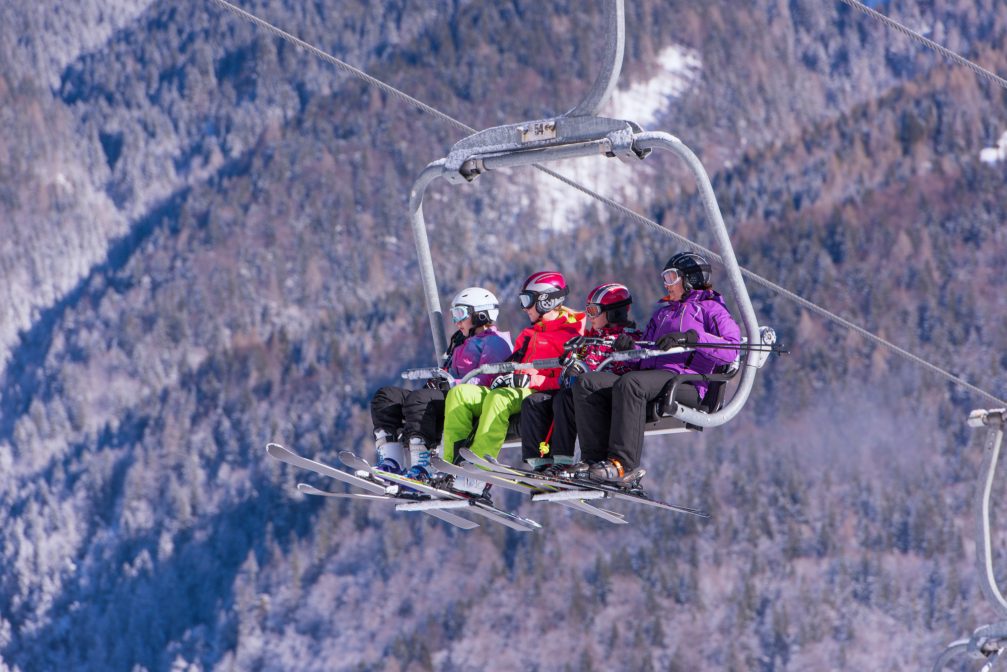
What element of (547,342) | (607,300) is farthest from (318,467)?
(607,300)

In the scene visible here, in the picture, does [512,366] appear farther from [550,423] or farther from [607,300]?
[607,300]

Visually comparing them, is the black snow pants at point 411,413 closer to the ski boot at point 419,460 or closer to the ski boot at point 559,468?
the ski boot at point 419,460

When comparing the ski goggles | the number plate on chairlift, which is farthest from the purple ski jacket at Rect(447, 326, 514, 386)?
the number plate on chairlift

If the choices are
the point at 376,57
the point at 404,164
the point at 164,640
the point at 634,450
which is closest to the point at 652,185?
the point at 404,164

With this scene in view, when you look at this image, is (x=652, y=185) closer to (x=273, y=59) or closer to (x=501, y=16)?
(x=501, y=16)

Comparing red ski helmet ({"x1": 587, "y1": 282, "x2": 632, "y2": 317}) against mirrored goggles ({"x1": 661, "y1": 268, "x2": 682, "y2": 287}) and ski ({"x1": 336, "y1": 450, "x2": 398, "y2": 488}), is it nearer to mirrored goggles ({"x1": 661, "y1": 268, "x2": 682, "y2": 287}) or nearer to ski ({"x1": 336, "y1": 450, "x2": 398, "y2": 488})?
mirrored goggles ({"x1": 661, "y1": 268, "x2": 682, "y2": 287})

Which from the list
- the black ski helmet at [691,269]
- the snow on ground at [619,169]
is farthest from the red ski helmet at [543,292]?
the snow on ground at [619,169]
